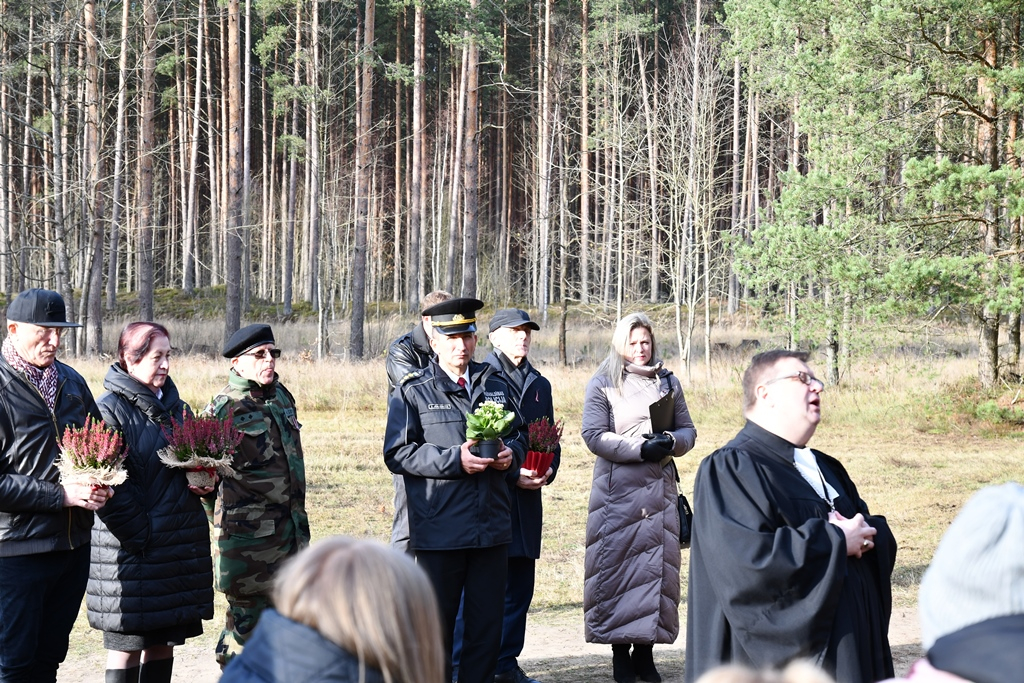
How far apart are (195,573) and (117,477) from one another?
0.78 metres

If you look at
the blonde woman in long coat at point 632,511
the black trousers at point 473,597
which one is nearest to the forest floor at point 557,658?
the blonde woman in long coat at point 632,511

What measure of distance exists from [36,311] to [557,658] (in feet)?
Result: 12.6

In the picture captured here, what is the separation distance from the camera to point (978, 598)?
2121 millimetres

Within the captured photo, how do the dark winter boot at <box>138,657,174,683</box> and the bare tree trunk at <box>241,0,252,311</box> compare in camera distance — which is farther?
the bare tree trunk at <box>241,0,252,311</box>

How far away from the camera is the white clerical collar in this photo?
11.5 feet

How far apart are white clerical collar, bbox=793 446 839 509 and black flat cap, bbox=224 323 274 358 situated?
291 centimetres

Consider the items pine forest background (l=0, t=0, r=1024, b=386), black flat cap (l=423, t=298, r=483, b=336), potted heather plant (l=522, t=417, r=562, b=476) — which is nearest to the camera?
black flat cap (l=423, t=298, r=483, b=336)

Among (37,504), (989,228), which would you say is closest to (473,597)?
(37,504)

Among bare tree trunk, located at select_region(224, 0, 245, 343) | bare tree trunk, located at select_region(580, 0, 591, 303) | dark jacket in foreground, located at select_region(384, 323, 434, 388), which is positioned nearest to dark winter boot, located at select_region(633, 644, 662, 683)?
dark jacket in foreground, located at select_region(384, 323, 434, 388)

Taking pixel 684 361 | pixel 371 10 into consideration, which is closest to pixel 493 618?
pixel 684 361

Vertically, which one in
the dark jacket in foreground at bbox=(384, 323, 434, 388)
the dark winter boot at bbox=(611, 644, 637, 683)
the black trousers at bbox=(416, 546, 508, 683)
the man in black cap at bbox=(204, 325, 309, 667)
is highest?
the dark jacket in foreground at bbox=(384, 323, 434, 388)

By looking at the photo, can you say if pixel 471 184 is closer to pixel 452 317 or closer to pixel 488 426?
pixel 452 317

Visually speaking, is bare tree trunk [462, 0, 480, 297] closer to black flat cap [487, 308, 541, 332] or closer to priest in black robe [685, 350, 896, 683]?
black flat cap [487, 308, 541, 332]

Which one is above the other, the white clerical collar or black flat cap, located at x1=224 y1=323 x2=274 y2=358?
black flat cap, located at x1=224 y1=323 x2=274 y2=358
